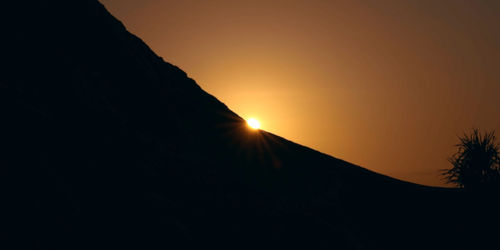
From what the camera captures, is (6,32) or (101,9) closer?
(6,32)

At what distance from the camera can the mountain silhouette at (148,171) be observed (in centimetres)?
821

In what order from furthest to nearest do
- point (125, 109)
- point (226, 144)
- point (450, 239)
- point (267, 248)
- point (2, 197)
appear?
point (226, 144)
point (450, 239)
point (125, 109)
point (267, 248)
point (2, 197)

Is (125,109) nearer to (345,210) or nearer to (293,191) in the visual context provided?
(293,191)

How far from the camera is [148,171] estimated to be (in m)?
11.8

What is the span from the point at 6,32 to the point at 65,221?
11575 mm

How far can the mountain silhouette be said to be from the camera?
8.21 meters

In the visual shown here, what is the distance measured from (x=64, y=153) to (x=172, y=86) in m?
16.2

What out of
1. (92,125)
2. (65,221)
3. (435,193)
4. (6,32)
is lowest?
(65,221)

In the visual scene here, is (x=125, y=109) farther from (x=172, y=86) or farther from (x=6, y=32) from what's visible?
(x=172, y=86)

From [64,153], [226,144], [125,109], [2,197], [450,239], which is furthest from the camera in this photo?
[226,144]

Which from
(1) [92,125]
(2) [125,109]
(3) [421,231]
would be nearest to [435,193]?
(3) [421,231]

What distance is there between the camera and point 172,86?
25656 mm

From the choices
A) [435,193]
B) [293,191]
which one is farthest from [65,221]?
[435,193]

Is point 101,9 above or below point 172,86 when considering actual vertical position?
above
